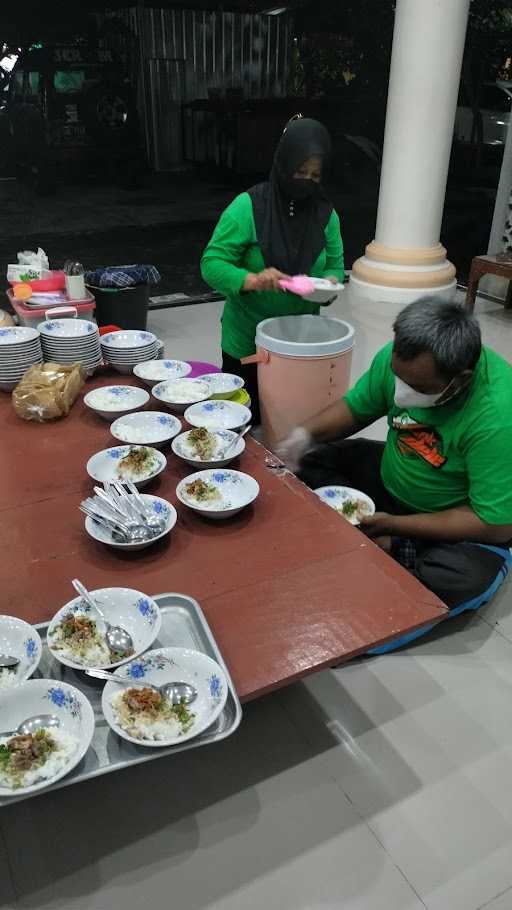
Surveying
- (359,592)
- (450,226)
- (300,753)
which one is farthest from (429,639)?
(450,226)

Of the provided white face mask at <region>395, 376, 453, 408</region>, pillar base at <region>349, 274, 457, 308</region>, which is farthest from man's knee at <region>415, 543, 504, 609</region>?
pillar base at <region>349, 274, 457, 308</region>

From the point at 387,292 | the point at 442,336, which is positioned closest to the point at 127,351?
the point at 442,336

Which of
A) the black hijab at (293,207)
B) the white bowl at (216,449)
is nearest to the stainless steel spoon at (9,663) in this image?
the white bowl at (216,449)

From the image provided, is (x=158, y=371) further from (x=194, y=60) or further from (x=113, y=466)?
(x=194, y=60)

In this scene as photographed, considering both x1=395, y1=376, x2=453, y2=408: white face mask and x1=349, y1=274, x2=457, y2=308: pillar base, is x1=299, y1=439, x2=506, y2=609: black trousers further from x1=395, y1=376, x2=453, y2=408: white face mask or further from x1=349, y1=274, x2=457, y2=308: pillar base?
x1=349, y1=274, x2=457, y2=308: pillar base

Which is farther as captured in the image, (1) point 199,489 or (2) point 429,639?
(2) point 429,639

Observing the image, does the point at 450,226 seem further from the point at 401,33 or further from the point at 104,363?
the point at 104,363

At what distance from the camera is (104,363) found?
7.88 feet

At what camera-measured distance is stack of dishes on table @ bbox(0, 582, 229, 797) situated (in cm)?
110

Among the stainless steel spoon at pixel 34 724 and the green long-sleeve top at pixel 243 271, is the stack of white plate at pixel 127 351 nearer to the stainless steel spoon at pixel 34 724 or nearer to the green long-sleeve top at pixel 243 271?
the green long-sleeve top at pixel 243 271

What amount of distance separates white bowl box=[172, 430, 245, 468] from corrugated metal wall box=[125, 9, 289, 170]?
157 inches

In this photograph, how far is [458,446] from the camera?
6.04 ft

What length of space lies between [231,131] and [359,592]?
494 centimetres

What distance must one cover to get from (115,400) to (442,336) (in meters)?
1.01
